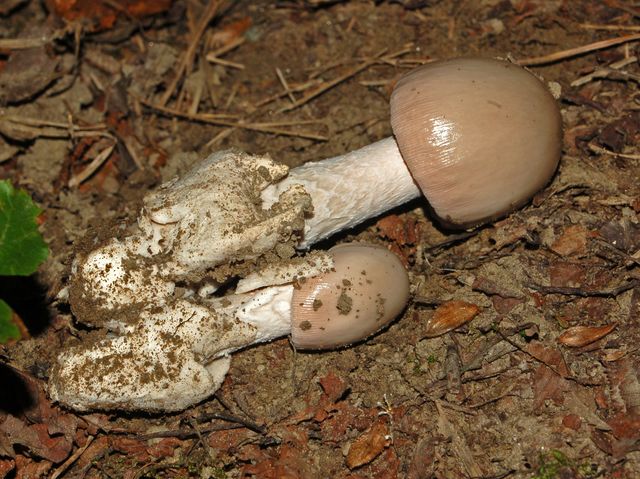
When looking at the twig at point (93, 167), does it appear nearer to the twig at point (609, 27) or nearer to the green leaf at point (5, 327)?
the green leaf at point (5, 327)

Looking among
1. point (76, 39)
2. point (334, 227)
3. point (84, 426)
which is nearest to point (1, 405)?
point (84, 426)

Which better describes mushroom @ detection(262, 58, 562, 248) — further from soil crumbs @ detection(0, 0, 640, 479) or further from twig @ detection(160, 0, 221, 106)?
twig @ detection(160, 0, 221, 106)

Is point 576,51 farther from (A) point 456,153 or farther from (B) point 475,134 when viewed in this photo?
(A) point 456,153

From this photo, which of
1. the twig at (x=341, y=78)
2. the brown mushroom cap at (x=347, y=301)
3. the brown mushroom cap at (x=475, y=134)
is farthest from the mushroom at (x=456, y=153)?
the twig at (x=341, y=78)

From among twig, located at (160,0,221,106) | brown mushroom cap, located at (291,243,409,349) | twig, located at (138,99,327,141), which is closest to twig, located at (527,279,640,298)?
brown mushroom cap, located at (291,243,409,349)

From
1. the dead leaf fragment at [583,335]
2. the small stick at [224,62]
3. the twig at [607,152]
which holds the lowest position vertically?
the dead leaf fragment at [583,335]

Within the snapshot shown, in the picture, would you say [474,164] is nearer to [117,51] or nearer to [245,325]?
[245,325]

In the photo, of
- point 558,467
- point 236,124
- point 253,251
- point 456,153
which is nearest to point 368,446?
point 558,467
